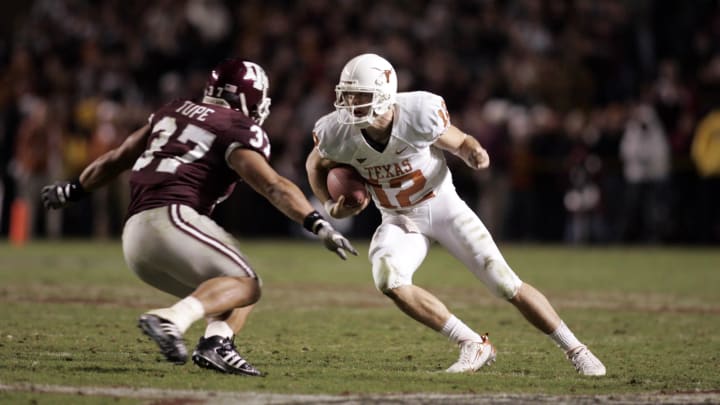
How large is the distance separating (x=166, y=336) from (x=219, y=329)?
23.3 inches

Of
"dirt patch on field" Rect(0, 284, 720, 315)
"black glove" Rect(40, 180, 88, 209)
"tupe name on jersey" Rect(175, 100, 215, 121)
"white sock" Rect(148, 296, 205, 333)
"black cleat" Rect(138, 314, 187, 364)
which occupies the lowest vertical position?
Answer: "dirt patch on field" Rect(0, 284, 720, 315)

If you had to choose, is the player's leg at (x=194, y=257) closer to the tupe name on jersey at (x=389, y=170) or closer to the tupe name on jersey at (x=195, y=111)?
the tupe name on jersey at (x=195, y=111)

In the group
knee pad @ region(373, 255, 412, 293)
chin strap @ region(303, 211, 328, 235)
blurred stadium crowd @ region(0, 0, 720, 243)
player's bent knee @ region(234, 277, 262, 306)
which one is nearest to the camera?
chin strap @ region(303, 211, 328, 235)

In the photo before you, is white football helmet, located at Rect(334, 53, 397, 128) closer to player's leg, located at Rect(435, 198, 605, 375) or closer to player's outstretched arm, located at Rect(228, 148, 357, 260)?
player's leg, located at Rect(435, 198, 605, 375)

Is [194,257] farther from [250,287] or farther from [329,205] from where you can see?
[329,205]

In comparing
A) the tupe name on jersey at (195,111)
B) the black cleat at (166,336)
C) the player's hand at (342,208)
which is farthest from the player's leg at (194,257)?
the player's hand at (342,208)

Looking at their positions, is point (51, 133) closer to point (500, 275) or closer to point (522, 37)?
point (522, 37)

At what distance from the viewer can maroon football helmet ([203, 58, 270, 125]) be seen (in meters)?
5.54

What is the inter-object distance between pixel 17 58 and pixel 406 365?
12.9 metres

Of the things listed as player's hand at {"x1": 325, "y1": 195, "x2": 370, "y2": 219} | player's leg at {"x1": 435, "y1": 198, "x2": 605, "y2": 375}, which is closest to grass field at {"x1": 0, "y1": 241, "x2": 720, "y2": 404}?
player's leg at {"x1": 435, "y1": 198, "x2": 605, "y2": 375}

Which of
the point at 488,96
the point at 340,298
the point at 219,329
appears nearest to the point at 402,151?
the point at 219,329

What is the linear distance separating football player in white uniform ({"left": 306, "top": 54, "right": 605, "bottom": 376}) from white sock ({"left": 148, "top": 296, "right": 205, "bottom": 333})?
3.22ft

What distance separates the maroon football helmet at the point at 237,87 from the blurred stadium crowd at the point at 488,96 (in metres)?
9.38

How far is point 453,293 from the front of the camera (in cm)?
974
